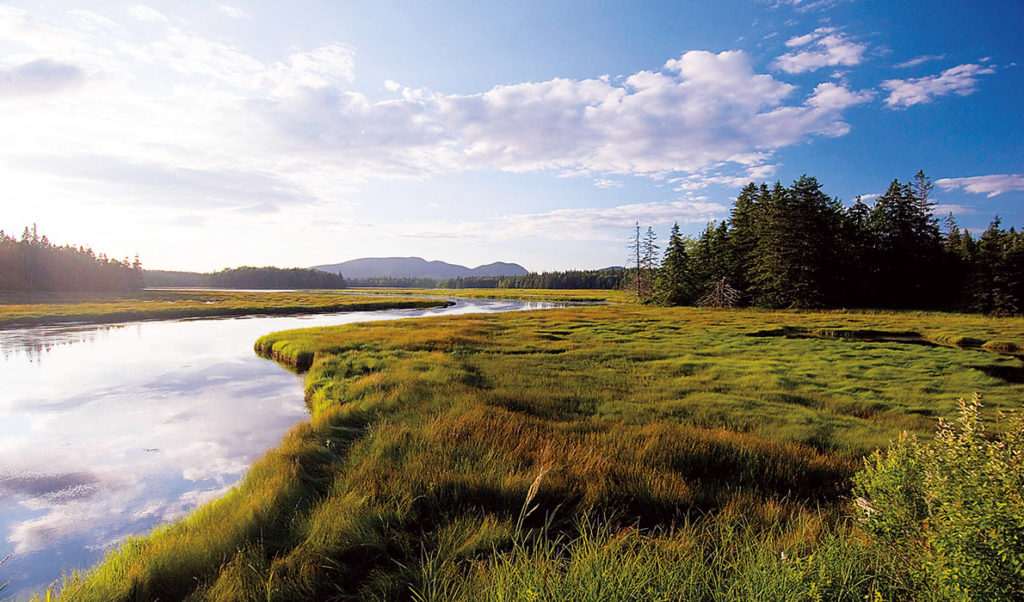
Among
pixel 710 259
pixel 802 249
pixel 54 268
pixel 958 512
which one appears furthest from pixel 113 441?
pixel 54 268

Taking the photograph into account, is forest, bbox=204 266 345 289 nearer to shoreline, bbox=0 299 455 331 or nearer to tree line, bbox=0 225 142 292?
tree line, bbox=0 225 142 292

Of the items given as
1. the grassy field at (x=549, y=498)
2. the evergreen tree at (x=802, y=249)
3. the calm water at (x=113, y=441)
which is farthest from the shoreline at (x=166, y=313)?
the evergreen tree at (x=802, y=249)

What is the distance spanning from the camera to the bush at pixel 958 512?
7.39 feet

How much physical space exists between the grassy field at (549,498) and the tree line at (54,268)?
123 m

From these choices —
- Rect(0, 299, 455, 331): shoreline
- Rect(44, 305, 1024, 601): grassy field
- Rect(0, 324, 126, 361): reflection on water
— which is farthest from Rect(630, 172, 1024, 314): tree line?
Rect(0, 324, 126, 361): reflection on water

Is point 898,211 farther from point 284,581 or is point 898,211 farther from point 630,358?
point 284,581

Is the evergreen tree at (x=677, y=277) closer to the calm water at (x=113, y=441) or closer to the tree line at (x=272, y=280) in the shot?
the calm water at (x=113, y=441)

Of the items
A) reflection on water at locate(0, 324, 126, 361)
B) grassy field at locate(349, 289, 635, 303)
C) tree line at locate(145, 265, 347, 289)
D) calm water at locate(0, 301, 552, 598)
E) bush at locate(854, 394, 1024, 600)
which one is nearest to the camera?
bush at locate(854, 394, 1024, 600)

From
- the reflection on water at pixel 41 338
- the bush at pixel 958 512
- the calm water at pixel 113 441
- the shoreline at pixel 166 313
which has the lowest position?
the calm water at pixel 113 441

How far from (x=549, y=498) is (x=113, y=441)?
12.0 meters

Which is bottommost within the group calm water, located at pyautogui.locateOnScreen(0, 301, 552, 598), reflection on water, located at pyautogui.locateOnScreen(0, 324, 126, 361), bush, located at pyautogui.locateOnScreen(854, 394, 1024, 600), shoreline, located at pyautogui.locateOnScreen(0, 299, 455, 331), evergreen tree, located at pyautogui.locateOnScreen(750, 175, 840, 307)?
calm water, located at pyautogui.locateOnScreen(0, 301, 552, 598)

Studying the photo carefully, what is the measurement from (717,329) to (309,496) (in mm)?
31353

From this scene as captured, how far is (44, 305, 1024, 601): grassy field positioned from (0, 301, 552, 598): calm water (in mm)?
1691

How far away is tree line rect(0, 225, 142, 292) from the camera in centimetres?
8944
